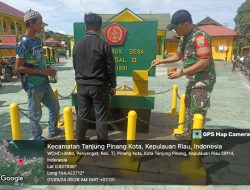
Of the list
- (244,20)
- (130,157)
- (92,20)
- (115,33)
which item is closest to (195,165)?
(130,157)

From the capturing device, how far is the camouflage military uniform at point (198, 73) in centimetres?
321

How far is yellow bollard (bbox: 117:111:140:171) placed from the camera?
3.04 m

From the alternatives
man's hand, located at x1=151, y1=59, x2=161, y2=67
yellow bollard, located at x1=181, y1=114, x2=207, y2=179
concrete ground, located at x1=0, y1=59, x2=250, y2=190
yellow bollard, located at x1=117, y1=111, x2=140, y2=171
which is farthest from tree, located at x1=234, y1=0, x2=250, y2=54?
yellow bollard, located at x1=117, y1=111, x2=140, y2=171

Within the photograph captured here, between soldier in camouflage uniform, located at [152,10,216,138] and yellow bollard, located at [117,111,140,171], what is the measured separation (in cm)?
83

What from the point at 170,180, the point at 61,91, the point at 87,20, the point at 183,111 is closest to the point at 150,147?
the point at 170,180

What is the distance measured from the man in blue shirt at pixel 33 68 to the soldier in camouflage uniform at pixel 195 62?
77.2 inches

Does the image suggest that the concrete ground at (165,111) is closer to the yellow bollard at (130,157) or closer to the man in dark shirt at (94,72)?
the yellow bollard at (130,157)

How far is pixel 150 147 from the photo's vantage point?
3.79 meters

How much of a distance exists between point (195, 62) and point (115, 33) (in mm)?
1550

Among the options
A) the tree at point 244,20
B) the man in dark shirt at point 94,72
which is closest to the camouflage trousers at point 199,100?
the man in dark shirt at point 94,72

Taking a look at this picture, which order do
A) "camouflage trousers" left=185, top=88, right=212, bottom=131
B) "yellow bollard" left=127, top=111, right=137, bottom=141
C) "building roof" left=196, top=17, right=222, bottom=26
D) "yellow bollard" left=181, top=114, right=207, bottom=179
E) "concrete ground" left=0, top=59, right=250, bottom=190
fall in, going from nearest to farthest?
1. "yellow bollard" left=181, top=114, right=207, bottom=179
2. "yellow bollard" left=127, top=111, right=137, bottom=141
3. "camouflage trousers" left=185, top=88, right=212, bottom=131
4. "concrete ground" left=0, top=59, right=250, bottom=190
5. "building roof" left=196, top=17, right=222, bottom=26

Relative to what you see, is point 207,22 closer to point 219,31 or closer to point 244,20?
point 219,31

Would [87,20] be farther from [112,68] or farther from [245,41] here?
[245,41]

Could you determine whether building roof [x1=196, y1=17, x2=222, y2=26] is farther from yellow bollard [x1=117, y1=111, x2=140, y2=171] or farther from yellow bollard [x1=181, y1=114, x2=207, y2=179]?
yellow bollard [x1=117, y1=111, x2=140, y2=171]
